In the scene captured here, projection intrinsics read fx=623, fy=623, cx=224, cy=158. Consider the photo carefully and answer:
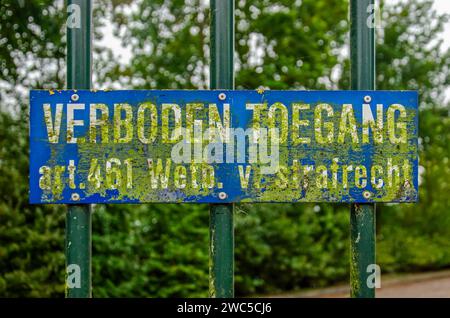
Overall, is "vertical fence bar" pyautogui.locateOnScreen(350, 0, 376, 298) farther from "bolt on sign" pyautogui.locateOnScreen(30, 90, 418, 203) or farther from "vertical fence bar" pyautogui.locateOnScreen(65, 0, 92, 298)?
"vertical fence bar" pyautogui.locateOnScreen(65, 0, 92, 298)

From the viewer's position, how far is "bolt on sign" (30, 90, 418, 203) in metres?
2.88

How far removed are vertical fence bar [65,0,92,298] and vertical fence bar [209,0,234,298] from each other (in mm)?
581

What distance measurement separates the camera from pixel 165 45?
30.9ft

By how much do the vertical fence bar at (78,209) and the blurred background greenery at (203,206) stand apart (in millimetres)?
2488

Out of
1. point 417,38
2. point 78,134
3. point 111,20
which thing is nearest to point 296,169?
point 78,134

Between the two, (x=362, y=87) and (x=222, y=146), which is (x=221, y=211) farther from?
(x=362, y=87)

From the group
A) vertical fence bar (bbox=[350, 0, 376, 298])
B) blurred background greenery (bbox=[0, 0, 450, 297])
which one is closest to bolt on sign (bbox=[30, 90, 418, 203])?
vertical fence bar (bbox=[350, 0, 376, 298])

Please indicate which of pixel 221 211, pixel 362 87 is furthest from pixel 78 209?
pixel 362 87

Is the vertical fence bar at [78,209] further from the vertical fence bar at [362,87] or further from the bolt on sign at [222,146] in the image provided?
the vertical fence bar at [362,87]

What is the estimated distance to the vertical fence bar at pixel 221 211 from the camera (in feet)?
9.53

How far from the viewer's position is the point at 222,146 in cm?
290

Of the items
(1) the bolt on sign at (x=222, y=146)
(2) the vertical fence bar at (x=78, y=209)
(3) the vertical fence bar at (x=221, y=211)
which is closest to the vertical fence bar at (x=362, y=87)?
(1) the bolt on sign at (x=222, y=146)

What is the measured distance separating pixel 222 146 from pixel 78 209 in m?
0.73

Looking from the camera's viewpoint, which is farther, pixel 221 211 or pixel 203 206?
pixel 203 206
